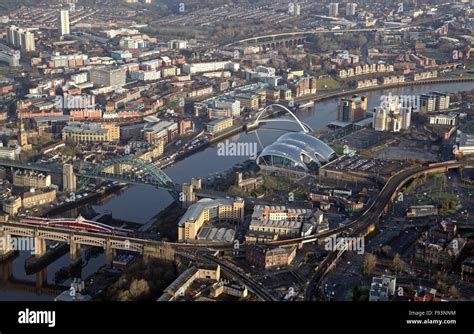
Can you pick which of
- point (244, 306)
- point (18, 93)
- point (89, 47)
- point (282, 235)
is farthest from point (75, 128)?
point (244, 306)

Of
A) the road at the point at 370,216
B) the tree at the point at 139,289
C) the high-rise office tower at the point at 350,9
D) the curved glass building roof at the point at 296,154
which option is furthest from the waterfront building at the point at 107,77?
the high-rise office tower at the point at 350,9

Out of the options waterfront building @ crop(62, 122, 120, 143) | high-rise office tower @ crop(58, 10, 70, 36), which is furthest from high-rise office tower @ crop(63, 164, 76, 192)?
high-rise office tower @ crop(58, 10, 70, 36)

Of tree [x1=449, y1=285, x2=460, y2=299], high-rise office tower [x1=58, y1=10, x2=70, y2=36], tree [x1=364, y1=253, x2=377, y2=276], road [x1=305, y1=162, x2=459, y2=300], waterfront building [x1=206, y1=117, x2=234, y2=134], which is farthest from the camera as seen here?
high-rise office tower [x1=58, y1=10, x2=70, y2=36]

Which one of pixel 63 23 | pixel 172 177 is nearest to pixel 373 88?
pixel 172 177

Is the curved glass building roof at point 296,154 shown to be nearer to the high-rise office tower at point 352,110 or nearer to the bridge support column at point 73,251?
the high-rise office tower at point 352,110

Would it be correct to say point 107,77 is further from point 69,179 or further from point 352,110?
point 69,179

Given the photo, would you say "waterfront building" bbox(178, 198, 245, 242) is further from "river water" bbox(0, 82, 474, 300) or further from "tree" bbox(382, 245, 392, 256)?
"tree" bbox(382, 245, 392, 256)
